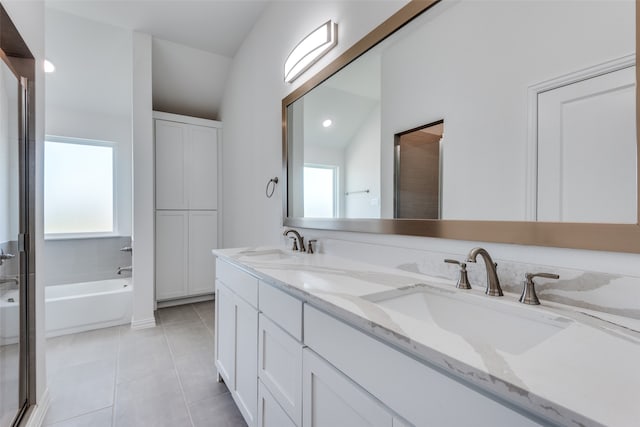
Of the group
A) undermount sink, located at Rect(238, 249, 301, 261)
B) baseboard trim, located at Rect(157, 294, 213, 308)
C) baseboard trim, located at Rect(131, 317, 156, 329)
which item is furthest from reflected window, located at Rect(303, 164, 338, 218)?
baseboard trim, located at Rect(157, 294, 213, 308)

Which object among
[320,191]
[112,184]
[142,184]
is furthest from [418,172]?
[112,184]

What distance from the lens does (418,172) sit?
3.98ft

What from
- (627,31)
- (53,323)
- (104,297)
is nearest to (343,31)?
(627,31)

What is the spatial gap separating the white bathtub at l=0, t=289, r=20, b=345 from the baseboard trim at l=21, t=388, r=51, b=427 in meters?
0.39

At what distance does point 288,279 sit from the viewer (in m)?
1.09

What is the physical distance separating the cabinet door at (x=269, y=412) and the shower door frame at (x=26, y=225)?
1211mm

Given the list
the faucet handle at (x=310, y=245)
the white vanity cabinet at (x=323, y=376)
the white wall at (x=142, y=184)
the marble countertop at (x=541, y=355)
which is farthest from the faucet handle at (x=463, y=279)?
the white wall at (x=142, y=184)

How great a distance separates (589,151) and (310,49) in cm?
153

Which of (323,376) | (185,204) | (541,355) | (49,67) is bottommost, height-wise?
(323,376)

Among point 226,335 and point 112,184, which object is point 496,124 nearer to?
point 226,335

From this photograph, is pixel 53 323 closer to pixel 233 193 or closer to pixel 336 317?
pixel 233 193

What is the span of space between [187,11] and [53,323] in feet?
9.78

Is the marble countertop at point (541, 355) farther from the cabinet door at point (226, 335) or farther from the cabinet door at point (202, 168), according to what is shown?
the cabinet door at point (202, 168)

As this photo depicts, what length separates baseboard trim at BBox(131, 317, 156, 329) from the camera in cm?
277
